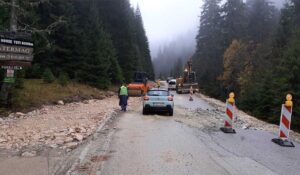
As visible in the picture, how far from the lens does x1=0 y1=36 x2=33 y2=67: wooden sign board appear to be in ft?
61.2

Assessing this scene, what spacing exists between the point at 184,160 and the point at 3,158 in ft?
15.1

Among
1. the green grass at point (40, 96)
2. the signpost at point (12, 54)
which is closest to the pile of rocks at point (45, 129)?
the green grass at point (40, 96)

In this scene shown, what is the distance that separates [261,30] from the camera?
236ft

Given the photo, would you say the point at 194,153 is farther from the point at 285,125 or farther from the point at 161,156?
the point at 285,125

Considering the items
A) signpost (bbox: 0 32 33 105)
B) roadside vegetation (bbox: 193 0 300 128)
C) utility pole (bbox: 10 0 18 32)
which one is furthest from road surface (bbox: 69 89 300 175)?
roadside vegetation (bbox: 193 0 300 128)

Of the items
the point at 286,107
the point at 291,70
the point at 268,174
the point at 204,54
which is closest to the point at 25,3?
the point at 286,107

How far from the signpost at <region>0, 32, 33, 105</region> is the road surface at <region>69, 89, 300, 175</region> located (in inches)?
251

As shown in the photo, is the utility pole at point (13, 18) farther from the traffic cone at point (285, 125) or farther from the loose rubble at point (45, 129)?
the traffic cone at point (285, 125)

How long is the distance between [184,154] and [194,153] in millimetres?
351

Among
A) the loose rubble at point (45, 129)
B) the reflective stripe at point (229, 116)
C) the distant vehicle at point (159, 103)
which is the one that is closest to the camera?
the loose rubble at point (45, 129)

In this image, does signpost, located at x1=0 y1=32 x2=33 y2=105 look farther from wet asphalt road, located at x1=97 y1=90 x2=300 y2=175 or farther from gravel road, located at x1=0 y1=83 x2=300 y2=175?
wet asphalt road, located at x1=97 y1=90 x2=300 y2=175

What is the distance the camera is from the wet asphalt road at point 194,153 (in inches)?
362

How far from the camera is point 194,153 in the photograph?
11.1 metres

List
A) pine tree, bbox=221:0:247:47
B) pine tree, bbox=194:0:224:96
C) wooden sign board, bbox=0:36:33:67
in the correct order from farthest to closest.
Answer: pine tree, bbox=194:0:224:96 → pine tree, bbox=221:0:247:47 → wooden sign board, bbox=0:36:33:67
